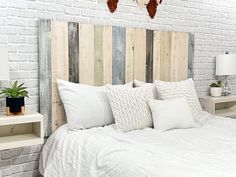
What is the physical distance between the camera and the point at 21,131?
2.59 meters

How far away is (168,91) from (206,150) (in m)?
0.95

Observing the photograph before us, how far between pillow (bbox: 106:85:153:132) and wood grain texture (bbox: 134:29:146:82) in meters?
0.54

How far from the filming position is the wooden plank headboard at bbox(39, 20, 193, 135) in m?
2.63

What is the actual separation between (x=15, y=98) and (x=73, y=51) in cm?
70

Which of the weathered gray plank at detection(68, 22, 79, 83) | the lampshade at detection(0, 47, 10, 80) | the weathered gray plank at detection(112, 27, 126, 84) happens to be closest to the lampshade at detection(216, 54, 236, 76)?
the weathered gray plank at detection(112, 27, 126, 84)

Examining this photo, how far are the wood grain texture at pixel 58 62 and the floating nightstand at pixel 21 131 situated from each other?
221mm

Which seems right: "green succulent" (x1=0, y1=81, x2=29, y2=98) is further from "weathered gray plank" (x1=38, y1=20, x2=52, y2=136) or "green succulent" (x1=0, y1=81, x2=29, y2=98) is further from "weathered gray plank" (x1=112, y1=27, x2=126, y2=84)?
"weathered gray plank" (x1=112, y1=27, x2=126, y2=84)

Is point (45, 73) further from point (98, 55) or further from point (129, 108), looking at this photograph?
point (129, 108)

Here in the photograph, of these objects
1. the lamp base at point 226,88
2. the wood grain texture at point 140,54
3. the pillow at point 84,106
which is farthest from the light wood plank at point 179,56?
the pillow at point 84,106

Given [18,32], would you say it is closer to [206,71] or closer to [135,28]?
[135,28]

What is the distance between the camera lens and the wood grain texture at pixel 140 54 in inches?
122

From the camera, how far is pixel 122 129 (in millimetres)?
2453

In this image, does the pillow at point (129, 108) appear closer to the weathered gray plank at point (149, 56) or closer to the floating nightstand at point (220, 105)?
the weathered gray plank at point (149, 56)

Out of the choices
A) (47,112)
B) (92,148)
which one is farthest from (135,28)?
(92,148)
